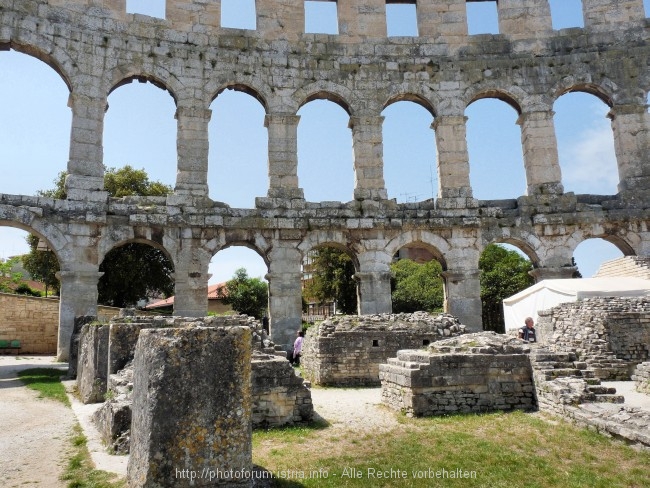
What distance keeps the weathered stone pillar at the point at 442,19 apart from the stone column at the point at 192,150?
313 inches

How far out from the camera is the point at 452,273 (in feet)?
52.0

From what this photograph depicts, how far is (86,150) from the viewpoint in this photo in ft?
48.9

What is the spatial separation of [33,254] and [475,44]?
73.5 feet

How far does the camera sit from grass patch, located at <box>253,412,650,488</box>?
16.0 ft

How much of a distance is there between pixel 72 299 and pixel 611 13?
63.4 feet

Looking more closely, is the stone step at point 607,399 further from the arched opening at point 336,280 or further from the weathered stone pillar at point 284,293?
the arched opening at point 336,280

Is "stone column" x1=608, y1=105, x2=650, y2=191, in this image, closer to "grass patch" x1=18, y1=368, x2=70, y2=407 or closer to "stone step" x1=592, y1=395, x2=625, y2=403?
"stone step" x1=592, y1=395, x2=625, y2=403

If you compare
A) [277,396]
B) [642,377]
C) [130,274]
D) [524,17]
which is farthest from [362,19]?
[130,274]

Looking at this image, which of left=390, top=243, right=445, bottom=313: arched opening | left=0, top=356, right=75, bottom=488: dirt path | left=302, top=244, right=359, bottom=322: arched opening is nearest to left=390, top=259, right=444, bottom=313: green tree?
left=390, top=243, right=445, bottom=313: arched opening

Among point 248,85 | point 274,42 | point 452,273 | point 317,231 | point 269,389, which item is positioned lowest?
point 269,389

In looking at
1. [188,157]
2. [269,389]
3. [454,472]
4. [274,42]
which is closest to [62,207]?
[188,157]

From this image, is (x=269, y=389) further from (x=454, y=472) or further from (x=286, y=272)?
(x=286, y=272)

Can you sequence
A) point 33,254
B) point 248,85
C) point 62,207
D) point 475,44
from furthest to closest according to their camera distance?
point 33,254 < point 475,44 < point 248,85 < point 62,207

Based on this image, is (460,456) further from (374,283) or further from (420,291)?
(420,291)
